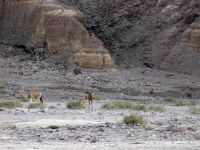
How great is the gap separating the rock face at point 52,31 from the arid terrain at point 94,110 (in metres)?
2.19

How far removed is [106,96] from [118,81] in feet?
→ 32.8

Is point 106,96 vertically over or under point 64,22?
under

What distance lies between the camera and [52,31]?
7769 centimetres

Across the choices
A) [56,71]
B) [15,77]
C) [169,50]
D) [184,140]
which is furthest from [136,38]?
[184,140]

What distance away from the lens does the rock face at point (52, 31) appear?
73.9 m

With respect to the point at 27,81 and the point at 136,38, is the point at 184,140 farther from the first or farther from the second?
the point at 136,38

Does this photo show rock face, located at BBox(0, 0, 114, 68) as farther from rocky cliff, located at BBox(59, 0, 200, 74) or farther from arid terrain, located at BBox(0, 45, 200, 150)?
rocky cliff, located at BBox(59, 0, 200, 74)

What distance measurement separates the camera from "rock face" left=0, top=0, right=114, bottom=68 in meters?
73.9

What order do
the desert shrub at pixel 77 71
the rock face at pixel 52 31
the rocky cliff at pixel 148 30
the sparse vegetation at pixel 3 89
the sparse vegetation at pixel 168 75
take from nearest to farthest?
the sparse vegetation at pixel 3 89
the desert shrub at pixel 77 71
the sparse vegetation at pixel 168 75
the rock face at pixel 52 31
the rocky cliff at pixel 148 30

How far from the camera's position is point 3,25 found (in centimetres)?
8631

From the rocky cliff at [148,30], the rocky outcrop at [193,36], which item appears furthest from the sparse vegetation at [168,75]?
the rocky outcrop at [193,36]

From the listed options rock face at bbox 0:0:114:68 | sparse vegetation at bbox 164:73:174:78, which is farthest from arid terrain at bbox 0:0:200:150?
sparse vegetation at bbox 164:73:174:78

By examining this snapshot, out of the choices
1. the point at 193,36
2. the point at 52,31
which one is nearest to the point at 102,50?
the point at 52,31

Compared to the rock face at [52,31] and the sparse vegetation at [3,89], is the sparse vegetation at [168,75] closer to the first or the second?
the rock face at [52,31]
